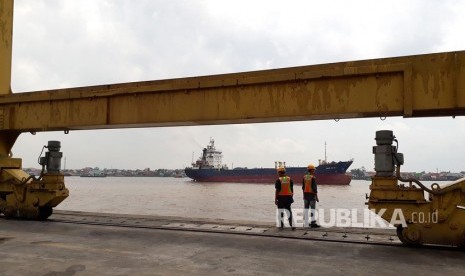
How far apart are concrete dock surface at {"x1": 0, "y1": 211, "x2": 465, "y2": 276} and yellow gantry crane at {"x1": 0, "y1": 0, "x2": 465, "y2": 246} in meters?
0.97

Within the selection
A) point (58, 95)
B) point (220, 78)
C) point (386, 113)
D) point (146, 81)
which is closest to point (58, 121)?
point (58, 95)

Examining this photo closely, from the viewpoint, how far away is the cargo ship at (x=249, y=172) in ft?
218

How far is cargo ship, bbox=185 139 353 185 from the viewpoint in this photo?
6631cm

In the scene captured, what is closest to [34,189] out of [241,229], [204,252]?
[241,229]

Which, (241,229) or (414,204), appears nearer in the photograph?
(414,204)

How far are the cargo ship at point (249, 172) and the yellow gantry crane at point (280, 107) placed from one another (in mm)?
52709

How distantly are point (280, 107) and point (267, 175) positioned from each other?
198 ft

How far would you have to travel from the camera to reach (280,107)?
8.03 m

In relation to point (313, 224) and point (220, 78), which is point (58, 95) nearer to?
point (220, 78)

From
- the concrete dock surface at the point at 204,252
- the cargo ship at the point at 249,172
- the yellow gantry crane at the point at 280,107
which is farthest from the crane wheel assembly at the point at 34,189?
the cargo ship at the point at 249,172

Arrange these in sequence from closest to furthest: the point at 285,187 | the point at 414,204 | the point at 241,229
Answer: the point at 414,204 → the point at 241,229 → the point at 285,187

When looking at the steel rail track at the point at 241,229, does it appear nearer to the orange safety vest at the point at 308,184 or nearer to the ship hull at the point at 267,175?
the orange safety vest at the point at 308,184

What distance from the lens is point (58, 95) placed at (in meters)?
10.3

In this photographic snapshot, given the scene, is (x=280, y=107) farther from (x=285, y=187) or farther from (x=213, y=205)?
(x=213, y=205)
